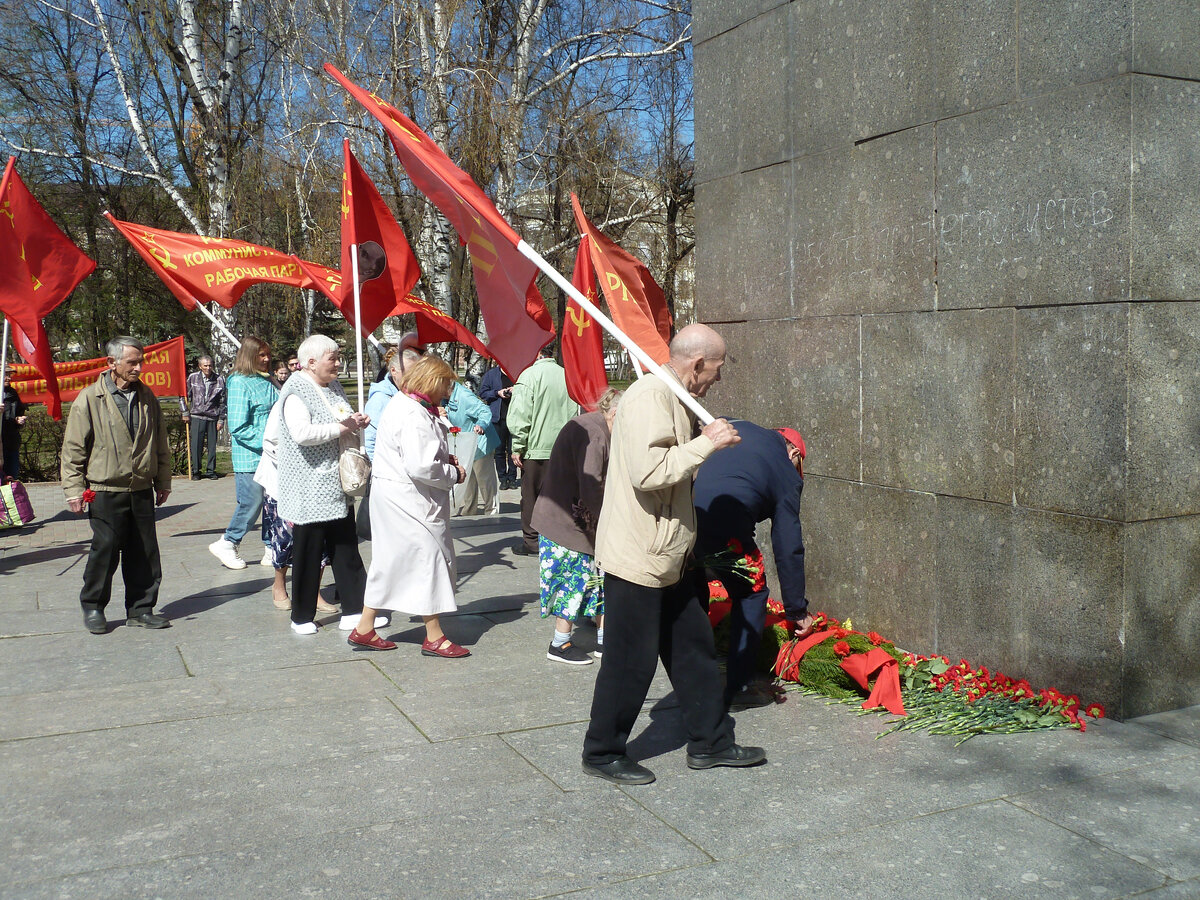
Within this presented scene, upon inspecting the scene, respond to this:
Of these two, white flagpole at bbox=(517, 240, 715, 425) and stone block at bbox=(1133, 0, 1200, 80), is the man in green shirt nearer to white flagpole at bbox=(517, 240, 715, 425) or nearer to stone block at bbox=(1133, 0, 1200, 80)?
white flagpole at bbox=(517, 240, 715, 425)

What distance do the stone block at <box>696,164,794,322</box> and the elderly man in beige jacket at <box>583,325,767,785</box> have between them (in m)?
2.52

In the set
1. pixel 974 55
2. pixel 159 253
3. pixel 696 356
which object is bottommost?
pixel 696 356

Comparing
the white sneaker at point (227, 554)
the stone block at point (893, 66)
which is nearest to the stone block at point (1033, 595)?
the stone block at point (893, 66)

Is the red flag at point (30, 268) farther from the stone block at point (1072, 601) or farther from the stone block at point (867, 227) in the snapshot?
the stone block at point (1072, 601)

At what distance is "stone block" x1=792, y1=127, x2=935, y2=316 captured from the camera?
5.50 meters

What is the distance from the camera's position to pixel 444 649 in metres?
6.03

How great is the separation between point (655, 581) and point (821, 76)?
342 centimetres

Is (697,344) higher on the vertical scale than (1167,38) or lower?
lower

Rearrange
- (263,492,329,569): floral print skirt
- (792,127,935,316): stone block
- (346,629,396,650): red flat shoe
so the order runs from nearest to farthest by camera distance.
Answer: (792,127,935,316): stone block
(346,629,396,650): red flat shoe
(263,492,329,569): floral print skirt

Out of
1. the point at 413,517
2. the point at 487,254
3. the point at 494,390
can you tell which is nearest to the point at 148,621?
the point at 413,517

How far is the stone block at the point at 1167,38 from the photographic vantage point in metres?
4.48

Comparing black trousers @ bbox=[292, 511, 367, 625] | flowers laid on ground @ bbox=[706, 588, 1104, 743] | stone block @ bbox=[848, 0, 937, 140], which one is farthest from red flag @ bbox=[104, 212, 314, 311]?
flowers laid on ground @ bbox=[706, 588, 1104, 743]

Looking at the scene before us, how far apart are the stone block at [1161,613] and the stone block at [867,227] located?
5.00 feet

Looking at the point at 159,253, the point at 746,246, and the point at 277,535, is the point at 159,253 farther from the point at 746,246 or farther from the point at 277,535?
the point at 746,246
